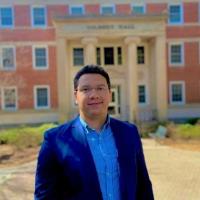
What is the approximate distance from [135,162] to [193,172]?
10608 millimetres

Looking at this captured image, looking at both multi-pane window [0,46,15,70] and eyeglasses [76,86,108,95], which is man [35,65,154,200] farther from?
multi-pane window [0,46,15,70]

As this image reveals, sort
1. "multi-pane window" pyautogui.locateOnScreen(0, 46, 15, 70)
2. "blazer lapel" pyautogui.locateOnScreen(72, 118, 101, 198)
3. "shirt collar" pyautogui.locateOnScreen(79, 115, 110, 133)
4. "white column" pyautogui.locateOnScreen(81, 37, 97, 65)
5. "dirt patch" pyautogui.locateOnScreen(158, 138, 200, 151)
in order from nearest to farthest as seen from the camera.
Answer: "blazer lapel" pyautogui.locateOnScreen(72, 118, 101, 198), "shirt collar" pyautogui.locateOnScreen(79, 115, 110, 133), "dirt patch" pyautogui.locateOnScreen(158, 138, 200, 151), "white column" pyautogui.locateOnScreen(81, 37, 97, 65), "multi-pane window" pyautogui.locateOnScreen(0, 46, 15, 70)

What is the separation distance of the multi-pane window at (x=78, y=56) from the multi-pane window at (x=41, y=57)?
2.58 m

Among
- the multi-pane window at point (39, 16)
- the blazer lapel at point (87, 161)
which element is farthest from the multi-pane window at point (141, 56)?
the blazer lapel at point (87, 161)

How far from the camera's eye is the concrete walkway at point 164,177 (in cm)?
1021

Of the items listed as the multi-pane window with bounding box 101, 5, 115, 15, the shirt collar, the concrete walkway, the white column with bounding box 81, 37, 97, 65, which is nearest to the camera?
the shirt collar

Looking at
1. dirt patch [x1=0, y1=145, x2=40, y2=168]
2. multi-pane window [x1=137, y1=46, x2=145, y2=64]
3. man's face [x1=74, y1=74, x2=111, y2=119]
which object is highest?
multi-pane window [x1=137, y1=46, x2=145, y2=64]

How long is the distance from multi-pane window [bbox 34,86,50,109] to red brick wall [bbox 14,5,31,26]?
544cm

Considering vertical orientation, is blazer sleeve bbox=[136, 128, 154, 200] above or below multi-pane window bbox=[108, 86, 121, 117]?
above

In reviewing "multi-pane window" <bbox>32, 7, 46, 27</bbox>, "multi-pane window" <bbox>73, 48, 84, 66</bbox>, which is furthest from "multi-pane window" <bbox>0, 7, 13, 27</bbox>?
"multi-pane window" <bbox>73, 48, 84, 66</bbox>

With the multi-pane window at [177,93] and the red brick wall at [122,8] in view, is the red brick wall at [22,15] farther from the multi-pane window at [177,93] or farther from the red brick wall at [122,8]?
the multi-pane window at [177,93]

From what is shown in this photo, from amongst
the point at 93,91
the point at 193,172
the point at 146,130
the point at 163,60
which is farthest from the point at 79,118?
the point at 163,60

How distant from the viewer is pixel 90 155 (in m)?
2.85

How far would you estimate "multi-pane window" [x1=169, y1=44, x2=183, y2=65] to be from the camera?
36656 mm
